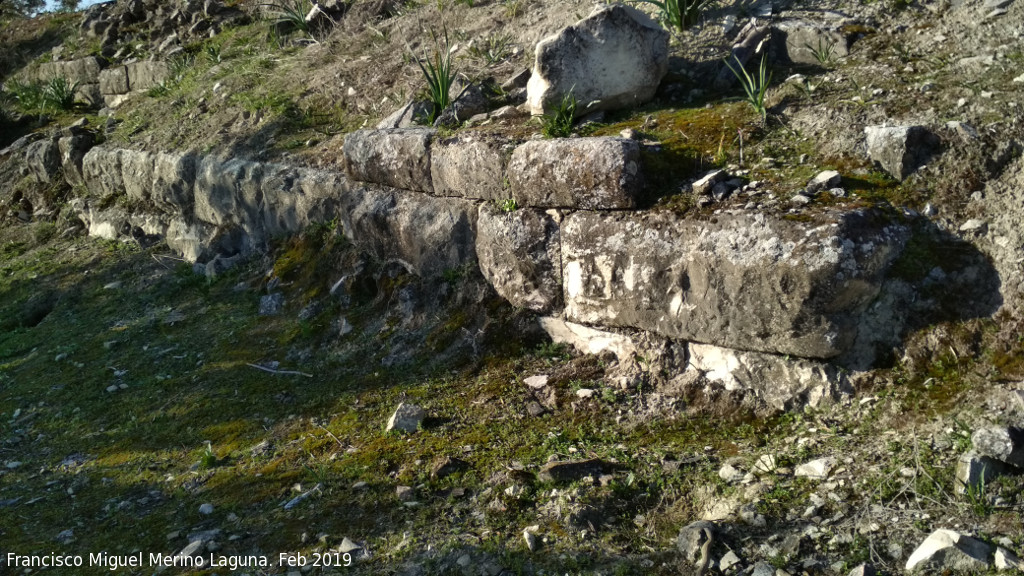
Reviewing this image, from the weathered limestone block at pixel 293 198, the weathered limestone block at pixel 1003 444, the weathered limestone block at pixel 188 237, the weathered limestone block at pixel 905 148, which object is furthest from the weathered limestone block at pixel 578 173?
the weathered limestone block at pixel 188 237

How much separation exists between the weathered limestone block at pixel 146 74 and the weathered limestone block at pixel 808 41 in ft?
26.5

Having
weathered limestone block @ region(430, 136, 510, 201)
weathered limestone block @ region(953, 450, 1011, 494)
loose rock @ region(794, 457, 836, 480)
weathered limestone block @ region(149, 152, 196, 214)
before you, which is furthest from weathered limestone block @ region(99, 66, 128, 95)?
weathered limestone block @ region(953, 450, 1011, 494)

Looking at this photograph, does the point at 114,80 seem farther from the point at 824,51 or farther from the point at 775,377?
the point at 775,377

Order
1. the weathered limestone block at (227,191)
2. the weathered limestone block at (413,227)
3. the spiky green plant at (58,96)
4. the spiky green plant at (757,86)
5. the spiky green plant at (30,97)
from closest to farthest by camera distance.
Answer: the spiky green plant at (757,86) < the weathered limestone block at (413,227) < the weathered limestone block at (227,191) < the spiky green plant at (58,96) < the spiky green plant at (30,97)

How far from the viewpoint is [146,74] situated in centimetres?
1029

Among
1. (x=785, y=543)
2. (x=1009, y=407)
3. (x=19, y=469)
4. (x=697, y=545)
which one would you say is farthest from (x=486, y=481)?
(x=19, y=469)

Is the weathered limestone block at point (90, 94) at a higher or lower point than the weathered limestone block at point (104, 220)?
higher

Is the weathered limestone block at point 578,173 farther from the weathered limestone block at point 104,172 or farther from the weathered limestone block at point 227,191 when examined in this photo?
the weathered limestone block at point 104,172

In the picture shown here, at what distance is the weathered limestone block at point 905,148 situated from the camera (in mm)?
3381

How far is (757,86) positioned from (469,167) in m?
1.69

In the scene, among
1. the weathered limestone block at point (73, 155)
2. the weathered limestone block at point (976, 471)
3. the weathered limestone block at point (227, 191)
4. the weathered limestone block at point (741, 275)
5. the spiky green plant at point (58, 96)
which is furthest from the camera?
the spiky green plant at point (58, 96)

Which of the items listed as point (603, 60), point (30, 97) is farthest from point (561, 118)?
point (30, 97)

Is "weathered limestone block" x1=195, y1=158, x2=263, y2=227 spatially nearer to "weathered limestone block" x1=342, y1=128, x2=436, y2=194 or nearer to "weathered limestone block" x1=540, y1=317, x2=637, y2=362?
"weathered limestone block" x1=342, y1=128, x2=436, y2=194

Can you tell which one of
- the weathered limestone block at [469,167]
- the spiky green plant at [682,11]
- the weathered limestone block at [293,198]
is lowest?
the weathered limestone block at [293,198]
